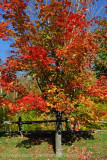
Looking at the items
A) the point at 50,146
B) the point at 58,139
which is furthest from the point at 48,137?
the point at 58,139

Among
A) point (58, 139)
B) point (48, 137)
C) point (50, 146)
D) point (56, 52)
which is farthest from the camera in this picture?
point (48, 137)

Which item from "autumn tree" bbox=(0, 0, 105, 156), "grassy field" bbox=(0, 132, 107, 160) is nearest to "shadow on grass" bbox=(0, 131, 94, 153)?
"grassy field" bbox=(0, 132, 107, 160)

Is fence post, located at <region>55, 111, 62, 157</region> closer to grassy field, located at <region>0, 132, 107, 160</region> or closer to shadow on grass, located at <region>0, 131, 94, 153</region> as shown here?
grassy field, located at <region>0, 132, 107, 160</region>

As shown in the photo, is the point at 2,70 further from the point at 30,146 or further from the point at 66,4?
the point at 30,146

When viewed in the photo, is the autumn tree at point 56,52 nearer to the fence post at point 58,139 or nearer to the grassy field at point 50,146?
the fence post at point 58,139

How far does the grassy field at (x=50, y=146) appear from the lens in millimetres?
5684

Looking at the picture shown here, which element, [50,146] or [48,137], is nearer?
[50,146]

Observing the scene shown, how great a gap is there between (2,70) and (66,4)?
3639mm

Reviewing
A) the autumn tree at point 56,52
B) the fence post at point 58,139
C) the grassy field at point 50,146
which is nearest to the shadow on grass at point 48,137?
the grassy field at point 50,146

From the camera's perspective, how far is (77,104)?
15.1ft

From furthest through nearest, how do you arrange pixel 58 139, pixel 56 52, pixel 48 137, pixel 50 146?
pixel 48 137, pixel 50 146, pixel 58 139, pixel 56 52

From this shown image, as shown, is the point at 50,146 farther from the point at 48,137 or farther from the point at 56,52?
the point at 56,52

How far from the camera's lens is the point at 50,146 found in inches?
257

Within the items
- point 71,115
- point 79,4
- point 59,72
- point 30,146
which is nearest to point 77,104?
point 71,115
